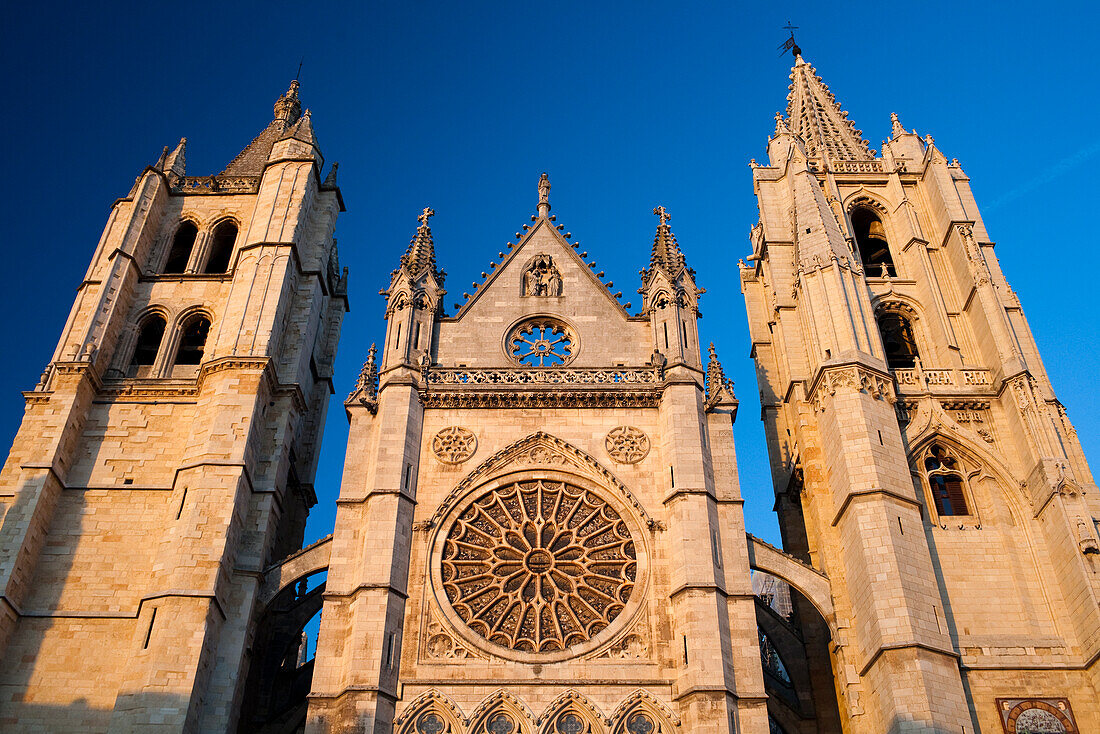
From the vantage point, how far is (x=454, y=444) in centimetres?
1905

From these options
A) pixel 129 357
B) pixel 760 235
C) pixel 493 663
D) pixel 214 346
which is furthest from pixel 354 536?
pixel 760 235

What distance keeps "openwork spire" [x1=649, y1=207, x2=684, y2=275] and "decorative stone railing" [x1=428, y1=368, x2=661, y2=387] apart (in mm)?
2809

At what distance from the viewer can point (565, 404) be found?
64.0 ft

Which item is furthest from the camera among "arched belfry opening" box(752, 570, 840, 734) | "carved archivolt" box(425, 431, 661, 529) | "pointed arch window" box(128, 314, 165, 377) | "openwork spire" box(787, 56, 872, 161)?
"openwork spire" box(787, 56, 872, 161)

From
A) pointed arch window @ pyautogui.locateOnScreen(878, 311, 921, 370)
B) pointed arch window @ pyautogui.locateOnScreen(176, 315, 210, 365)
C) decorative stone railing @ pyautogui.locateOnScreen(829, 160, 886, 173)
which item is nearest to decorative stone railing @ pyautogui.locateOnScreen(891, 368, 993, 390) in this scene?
pointed arch window @ pyautogui.locateOnScreen(878, 311, 921, 370)

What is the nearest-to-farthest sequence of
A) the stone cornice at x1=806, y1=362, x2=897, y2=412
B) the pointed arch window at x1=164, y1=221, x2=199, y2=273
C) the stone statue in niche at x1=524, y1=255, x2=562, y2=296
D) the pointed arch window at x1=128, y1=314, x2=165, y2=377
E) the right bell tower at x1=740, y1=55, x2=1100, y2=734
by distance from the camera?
the right bell tower at x1=740, y1=55, x2=1100, y2=734 < the stone cornice at x1=806, y1=362, x2=897, y2=412 < the stone statue in niche at x1=524, y1=255, x2=562, y2=296 < the pointed arch window at x1=128, y1=314, x2=165, y2=377 < the pointed arch window at x1=164, y1=221, x2=199, y2=273

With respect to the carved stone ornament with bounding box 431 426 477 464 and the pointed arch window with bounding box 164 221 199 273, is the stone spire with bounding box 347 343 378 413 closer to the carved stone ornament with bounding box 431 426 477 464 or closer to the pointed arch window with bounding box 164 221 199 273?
the carved stone ornament with bounding box 431 426 477 464

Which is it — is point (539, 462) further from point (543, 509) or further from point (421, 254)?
point (421, 254)

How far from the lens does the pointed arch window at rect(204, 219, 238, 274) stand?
985 inches

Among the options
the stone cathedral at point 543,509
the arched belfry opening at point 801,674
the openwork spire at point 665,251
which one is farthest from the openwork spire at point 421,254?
the arched belfry opening at point 801,674

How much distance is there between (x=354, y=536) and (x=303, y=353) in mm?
5903

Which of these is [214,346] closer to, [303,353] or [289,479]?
[303,353]

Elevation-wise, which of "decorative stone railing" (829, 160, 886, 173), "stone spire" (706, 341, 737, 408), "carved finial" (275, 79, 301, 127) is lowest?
"stone spire" (706, 341, 737, 408)

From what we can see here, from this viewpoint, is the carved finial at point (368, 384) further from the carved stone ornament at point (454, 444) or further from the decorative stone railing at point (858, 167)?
the decorative stone railing at point (858, 167)
